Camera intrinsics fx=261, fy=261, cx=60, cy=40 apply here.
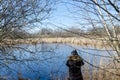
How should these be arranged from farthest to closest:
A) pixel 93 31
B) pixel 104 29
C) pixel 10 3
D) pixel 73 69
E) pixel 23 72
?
pixel 23 72 < pixel 10 3 < pixel 73 69 < pixel 104 29 < pixel 93 31

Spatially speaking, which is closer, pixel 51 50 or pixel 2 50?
pixel 2 50

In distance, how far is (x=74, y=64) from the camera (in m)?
5.75

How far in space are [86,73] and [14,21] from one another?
126 inches

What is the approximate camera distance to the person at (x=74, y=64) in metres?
5.71

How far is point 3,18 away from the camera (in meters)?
6.62

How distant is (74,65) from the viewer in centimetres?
572

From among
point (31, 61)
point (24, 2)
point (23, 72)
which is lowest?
point (23, 72)

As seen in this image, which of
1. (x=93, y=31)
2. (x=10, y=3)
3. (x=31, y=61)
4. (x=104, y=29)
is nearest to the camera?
(x=93, y=31)

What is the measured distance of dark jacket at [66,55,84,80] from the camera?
5727 mm

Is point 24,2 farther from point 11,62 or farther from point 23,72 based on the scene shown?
point 23,72

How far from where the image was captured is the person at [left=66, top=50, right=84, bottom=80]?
571 centimetres

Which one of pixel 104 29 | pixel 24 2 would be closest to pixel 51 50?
pixel 24 2

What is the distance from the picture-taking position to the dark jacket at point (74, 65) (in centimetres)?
573

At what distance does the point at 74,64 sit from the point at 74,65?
0.03m
